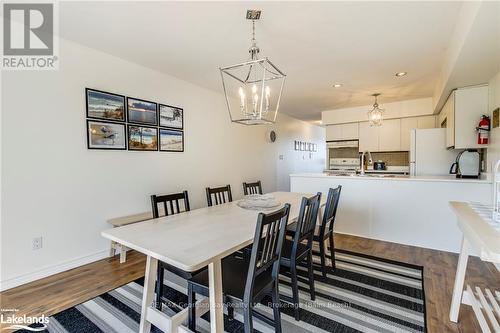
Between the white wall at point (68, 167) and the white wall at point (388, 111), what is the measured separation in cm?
353

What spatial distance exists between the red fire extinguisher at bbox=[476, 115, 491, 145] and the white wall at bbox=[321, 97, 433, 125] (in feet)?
6.15

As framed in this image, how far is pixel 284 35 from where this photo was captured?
239 cm

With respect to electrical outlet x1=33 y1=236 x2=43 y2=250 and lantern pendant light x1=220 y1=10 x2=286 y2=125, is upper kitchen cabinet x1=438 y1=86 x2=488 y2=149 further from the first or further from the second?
electrical outlet x1=33 y1=236 x2=43 y2=250

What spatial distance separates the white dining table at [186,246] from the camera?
4.06ft

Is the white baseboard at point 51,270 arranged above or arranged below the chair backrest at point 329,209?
below

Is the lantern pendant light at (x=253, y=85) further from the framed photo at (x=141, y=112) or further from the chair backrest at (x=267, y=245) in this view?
the framed photo at (x=141, y=112)

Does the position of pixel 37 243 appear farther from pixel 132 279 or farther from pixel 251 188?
pixel 251 188

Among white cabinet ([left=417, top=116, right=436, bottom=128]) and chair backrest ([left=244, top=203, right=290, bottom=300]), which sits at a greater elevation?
white cabinet ([left=417, top=116, right=436, bottom=128])

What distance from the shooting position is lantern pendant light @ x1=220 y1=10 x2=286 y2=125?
1.94m

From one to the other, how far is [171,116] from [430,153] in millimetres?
4339

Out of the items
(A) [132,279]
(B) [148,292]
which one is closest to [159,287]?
(B) [148,292]

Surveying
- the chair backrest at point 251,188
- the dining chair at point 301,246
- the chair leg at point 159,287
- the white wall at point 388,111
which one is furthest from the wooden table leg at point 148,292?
the white wall at point 388,111

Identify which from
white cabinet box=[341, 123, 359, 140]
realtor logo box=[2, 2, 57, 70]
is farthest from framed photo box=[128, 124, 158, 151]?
white cabinet box=[341, 123, 359, 140]

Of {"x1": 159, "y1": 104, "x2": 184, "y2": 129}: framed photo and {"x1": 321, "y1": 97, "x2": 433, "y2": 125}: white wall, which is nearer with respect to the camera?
{"x1": 159, "y1": 104, "x2": 184, "y2": 129}: framed photo
